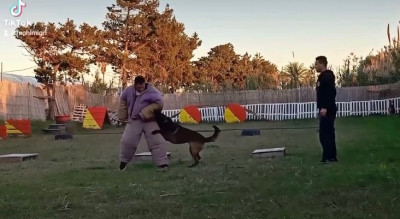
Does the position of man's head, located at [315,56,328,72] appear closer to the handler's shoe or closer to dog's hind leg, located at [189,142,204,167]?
dog's hind leg, located at [189,142,204,167]

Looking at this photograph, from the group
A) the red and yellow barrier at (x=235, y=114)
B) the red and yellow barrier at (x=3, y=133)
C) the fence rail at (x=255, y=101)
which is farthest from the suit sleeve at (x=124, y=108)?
the red and yellow barrier at (x=235, y=114)

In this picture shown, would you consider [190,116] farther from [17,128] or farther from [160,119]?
[160,119]

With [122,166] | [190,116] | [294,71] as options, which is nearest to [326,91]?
[122,166]

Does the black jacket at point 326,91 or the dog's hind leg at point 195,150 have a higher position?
the black jacket at point 326,91

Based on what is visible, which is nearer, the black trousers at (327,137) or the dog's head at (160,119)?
the black trousers at (327,137)

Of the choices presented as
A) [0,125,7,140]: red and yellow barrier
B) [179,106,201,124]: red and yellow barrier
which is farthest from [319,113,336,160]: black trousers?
[179,106,201,124]: red and yellow barrier

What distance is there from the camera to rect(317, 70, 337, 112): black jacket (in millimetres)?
9125

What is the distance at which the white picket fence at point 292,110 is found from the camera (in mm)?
31266

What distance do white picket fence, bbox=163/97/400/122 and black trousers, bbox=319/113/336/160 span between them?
22756 mm

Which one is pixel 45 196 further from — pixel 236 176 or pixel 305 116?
pixel 305 116

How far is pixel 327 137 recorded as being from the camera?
913 centimetres

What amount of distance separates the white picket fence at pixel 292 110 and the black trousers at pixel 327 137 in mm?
22756

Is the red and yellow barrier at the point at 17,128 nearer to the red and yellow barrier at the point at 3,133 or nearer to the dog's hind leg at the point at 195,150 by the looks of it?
the red and yellow barrier at the point at 3,133

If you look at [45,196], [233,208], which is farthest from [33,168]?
[233,208]
